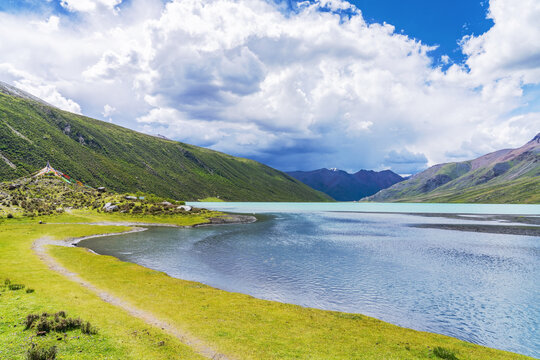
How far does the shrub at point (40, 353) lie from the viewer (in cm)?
1475

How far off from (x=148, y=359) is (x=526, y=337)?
30526 millimetres

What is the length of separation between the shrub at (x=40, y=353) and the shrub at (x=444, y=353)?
23.3 meters

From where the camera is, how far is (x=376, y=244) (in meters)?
73.4

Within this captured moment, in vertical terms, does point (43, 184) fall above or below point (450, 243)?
above

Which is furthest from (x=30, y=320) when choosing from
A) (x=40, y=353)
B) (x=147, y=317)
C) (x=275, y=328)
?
(x=275, y=328)

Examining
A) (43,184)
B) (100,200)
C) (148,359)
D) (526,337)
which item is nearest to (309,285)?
(526,337)

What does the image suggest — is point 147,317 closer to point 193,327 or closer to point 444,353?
point 193,327

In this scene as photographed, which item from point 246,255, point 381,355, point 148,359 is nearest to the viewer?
point 148,359

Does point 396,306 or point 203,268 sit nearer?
point 396,306

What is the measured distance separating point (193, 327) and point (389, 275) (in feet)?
108

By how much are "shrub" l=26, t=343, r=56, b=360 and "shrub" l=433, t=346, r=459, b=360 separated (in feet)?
76.4

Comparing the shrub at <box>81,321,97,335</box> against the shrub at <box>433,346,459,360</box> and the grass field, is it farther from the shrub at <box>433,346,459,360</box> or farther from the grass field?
the shrub at <box>433,346,459,360</box>

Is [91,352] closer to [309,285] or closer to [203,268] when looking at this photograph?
[309,285]

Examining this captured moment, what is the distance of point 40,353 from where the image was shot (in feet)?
49.3
